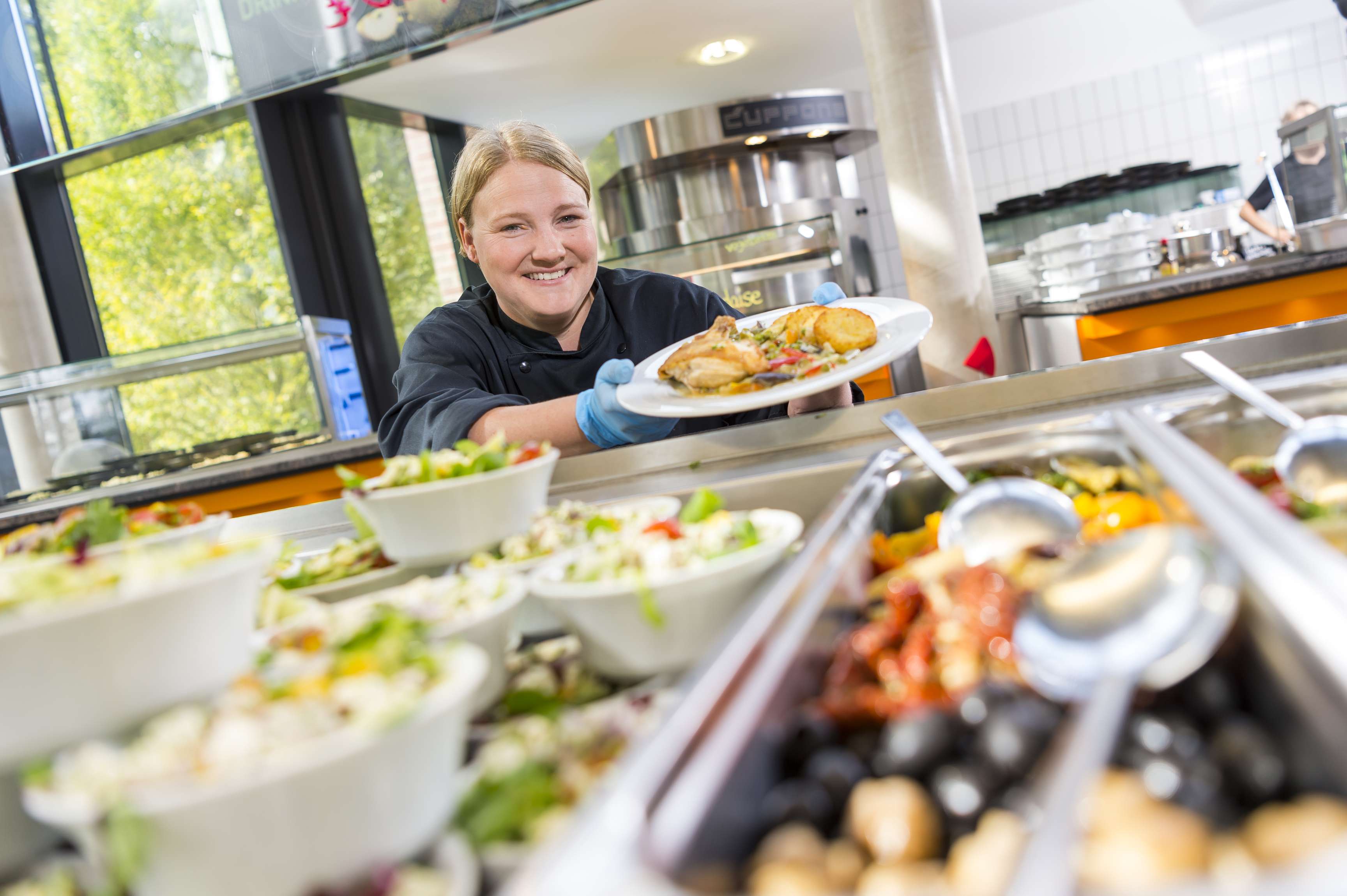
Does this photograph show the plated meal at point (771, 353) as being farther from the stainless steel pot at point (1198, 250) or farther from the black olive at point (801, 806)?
the stainless steel pot at point (1198, 250)

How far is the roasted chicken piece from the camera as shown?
155cm

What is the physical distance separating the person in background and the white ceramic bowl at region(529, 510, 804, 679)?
4.69m

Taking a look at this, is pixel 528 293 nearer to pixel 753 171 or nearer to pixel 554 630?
pixel 554 630

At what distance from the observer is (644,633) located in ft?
2.16

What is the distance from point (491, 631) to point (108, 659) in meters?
0.24

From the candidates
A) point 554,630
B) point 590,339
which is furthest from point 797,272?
point 554,630

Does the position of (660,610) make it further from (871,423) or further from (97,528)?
(871,423)

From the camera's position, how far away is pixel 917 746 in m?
0.48

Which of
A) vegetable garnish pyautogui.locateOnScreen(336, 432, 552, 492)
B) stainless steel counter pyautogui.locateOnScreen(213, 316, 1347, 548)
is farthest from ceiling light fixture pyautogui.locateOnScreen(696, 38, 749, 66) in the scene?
vegetable garnish pyautogui.locateOnScreen(336, 432, 552, 492)

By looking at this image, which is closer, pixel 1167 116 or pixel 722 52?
pixel 722 52

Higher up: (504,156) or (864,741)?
(504,156)

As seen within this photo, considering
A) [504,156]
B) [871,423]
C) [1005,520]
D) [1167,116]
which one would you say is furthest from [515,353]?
[1167,116]

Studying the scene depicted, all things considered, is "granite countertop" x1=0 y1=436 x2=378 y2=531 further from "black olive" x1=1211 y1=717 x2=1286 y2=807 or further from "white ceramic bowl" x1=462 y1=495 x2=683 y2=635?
"black olive" x1=1211 y1=717 x2=1286 y2=807

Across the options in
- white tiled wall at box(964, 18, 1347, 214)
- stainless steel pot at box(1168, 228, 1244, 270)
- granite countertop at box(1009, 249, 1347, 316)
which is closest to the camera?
granite countertop at box(1009, 249, 1347, 316)
